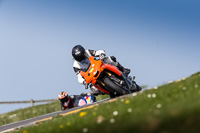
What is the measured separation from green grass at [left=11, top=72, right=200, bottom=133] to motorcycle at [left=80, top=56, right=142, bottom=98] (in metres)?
4.60

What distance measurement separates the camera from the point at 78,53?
1302 centimetres

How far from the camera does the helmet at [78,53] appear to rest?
13.0 m

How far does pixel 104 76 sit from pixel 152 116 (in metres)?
7.63

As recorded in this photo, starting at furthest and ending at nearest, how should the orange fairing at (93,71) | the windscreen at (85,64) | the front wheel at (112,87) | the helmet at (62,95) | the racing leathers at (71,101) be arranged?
1. the racing leathers at (71,101)
2. the helmet at (62,95)
3. the windscreen at (85,64)
4. the orange fairing at (93,71)
5. the front wheel at (112,87)

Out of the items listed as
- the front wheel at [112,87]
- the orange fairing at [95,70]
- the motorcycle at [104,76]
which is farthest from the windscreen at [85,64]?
the front wheel at [112,87]

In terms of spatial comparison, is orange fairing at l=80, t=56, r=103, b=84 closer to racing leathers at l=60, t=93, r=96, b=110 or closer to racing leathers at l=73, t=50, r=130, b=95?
racing leathers at l=73, t=50, r=130, b=95

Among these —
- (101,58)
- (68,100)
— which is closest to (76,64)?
(101,58)

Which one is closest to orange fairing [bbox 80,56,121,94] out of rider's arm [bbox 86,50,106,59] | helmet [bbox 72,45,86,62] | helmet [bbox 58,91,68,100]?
rider's arm [bbox 86,50,106,59]

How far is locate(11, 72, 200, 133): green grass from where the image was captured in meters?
3.90

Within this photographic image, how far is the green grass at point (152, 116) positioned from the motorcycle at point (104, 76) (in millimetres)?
4597

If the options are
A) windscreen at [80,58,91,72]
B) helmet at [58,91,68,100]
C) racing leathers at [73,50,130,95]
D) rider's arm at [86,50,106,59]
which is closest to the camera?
windscreen at [80,58,91,72]

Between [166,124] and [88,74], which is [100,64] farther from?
[166,124]

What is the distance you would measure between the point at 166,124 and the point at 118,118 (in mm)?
2249

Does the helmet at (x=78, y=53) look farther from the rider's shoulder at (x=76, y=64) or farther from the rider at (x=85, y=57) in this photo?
the rider's shoulder at (x=76, y=64)
